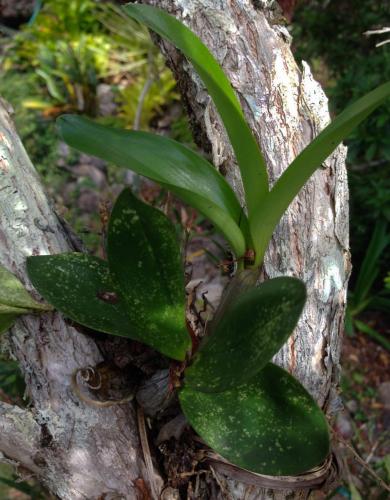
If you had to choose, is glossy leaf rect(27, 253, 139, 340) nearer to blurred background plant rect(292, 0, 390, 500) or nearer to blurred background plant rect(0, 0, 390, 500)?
blurred background plant rect(0, 0, 390, 500)

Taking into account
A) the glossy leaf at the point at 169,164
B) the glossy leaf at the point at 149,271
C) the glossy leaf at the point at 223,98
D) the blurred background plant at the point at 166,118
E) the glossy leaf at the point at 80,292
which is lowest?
the blurred background plant at the point at 166,118

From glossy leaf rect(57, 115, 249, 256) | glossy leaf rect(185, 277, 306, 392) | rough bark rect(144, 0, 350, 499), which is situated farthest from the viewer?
rough bark rect(144, 0, 350, 499)

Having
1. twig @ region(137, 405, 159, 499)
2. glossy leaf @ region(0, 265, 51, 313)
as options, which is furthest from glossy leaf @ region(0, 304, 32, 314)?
twig @ region(137, 405, 159, 499)

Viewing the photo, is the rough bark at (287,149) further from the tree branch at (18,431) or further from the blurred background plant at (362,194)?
the blurred background plant at (362,194)

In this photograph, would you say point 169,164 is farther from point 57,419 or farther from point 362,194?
point 362,194

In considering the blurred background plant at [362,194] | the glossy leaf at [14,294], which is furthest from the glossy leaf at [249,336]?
the blurred background plant at [362,194]
